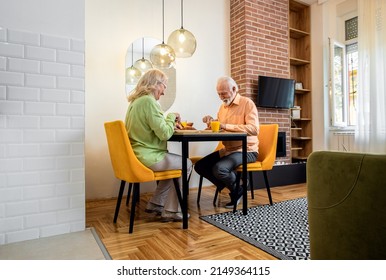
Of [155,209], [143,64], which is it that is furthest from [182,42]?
[155,209]

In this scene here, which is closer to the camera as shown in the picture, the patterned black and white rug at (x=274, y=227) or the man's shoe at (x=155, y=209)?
the patterned black and white rug at (x=274, y=227)

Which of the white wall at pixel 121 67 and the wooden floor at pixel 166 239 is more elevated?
the white wall at pixel 121 67

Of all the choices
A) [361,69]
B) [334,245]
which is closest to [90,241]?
[334,245]

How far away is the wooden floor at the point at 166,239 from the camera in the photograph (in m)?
1.45

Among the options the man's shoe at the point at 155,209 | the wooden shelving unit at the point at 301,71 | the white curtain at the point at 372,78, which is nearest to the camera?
the man's shoe at the point at 155,209

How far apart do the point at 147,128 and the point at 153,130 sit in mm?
48

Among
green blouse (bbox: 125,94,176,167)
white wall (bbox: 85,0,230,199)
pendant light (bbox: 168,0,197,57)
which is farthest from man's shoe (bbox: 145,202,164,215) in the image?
pendant light (bbox: 168,0,197,57)

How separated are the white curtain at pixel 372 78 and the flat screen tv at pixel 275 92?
36.8 inches

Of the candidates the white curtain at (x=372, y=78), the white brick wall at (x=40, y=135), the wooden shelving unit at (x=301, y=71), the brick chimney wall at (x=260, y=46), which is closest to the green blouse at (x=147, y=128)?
the white brick wall at (x=40, y=135)

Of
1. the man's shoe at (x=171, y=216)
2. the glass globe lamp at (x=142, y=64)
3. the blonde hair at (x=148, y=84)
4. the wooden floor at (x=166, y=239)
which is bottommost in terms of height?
the wooden floor at (x=166, y=239)

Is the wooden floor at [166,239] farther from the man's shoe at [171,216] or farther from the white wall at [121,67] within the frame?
the white wall at [121,67]
